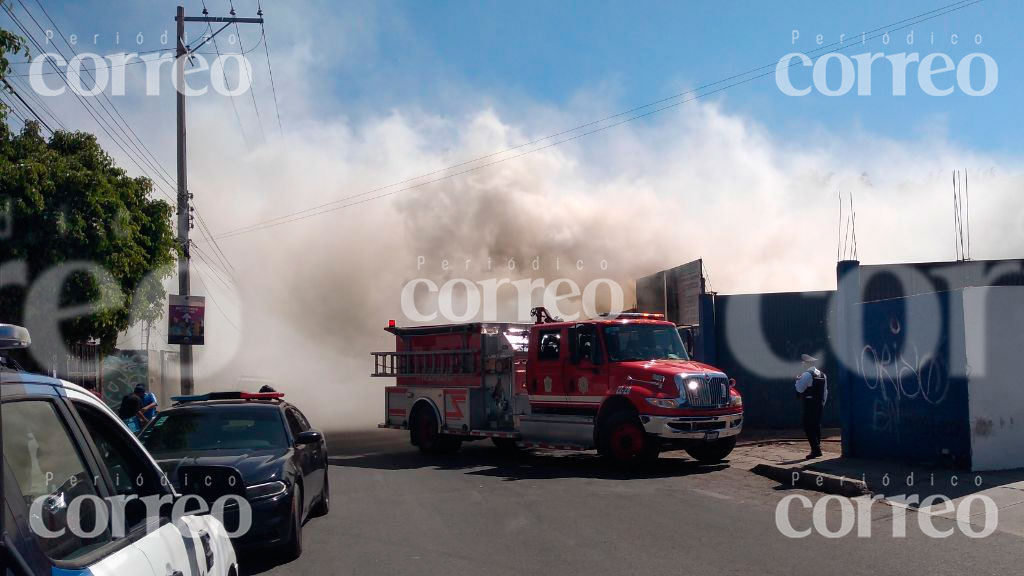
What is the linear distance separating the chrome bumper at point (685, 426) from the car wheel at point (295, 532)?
723 centimetres

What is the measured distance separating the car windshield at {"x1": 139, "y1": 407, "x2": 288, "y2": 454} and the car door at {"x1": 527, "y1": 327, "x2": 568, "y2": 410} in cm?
715

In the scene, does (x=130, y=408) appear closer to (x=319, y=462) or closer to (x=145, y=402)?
(x=145, y=402)

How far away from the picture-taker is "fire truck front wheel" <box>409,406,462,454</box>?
1788 cm

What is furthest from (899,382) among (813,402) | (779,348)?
(779,348)

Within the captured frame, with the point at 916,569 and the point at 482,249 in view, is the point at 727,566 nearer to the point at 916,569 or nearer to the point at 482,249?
the point at 916,569

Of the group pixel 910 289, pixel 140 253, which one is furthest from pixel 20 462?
pixel 910 289

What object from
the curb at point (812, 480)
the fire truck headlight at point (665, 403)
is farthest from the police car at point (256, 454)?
the curb at point (812, 480)

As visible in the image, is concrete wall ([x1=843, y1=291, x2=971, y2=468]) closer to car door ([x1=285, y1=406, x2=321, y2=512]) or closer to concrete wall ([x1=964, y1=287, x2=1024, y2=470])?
concrete wall ([x1=964, y1=287, x2=1024, y2=470])

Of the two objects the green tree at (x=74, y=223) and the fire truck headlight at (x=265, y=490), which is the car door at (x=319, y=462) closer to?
the fire truck headlight at (x=265, y=490)

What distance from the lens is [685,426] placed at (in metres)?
13.9

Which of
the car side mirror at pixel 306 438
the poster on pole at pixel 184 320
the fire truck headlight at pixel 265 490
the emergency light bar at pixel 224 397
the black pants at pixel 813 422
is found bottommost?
the black pants at pixel 813 422

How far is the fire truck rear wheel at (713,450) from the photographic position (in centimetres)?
1474

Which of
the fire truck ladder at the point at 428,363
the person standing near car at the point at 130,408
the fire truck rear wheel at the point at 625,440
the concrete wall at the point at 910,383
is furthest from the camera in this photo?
the fire truck ladder at the point at 428,363

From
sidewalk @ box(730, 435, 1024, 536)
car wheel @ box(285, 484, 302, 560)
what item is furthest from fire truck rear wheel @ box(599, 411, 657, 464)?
car wheel @ box(285, 484, 302, 560)
